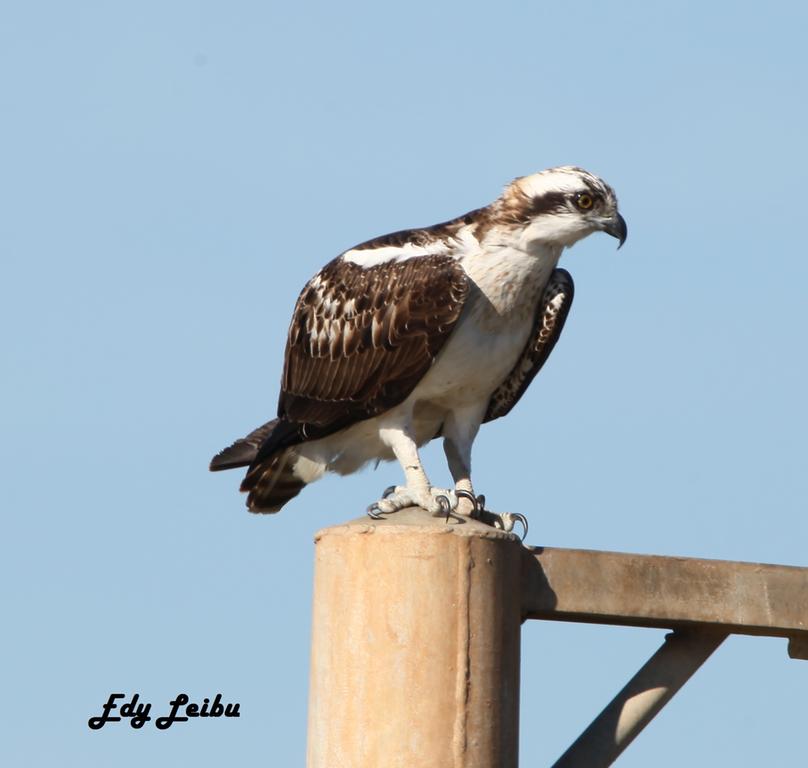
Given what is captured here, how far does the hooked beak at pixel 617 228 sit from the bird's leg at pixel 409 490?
155 centimetres

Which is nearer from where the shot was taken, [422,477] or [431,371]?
[422,477]

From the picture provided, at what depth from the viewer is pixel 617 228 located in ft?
26.8

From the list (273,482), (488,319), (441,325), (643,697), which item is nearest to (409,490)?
(441,325)

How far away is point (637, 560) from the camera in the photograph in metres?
5.57

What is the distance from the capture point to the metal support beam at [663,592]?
5.54m

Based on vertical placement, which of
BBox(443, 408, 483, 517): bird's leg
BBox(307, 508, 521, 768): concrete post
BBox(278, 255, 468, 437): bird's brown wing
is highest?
BBox(278, 255, 468, 437): bird's brown wing

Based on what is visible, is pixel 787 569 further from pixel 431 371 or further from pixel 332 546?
pixel 431 371

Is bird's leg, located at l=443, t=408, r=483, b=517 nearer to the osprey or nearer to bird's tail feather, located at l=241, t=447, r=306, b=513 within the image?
the osprey

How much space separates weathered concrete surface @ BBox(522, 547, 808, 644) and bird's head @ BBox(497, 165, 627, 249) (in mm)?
2916

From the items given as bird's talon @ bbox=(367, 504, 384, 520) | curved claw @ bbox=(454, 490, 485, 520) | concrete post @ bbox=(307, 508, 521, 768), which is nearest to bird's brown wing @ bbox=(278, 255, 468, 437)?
curved claw @ bbox=(454, 490, 485, 520)

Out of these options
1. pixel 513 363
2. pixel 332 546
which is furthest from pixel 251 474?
pixel 332 546

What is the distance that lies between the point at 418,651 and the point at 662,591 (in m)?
1.00

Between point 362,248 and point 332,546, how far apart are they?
3.29 m

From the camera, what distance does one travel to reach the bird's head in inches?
320
